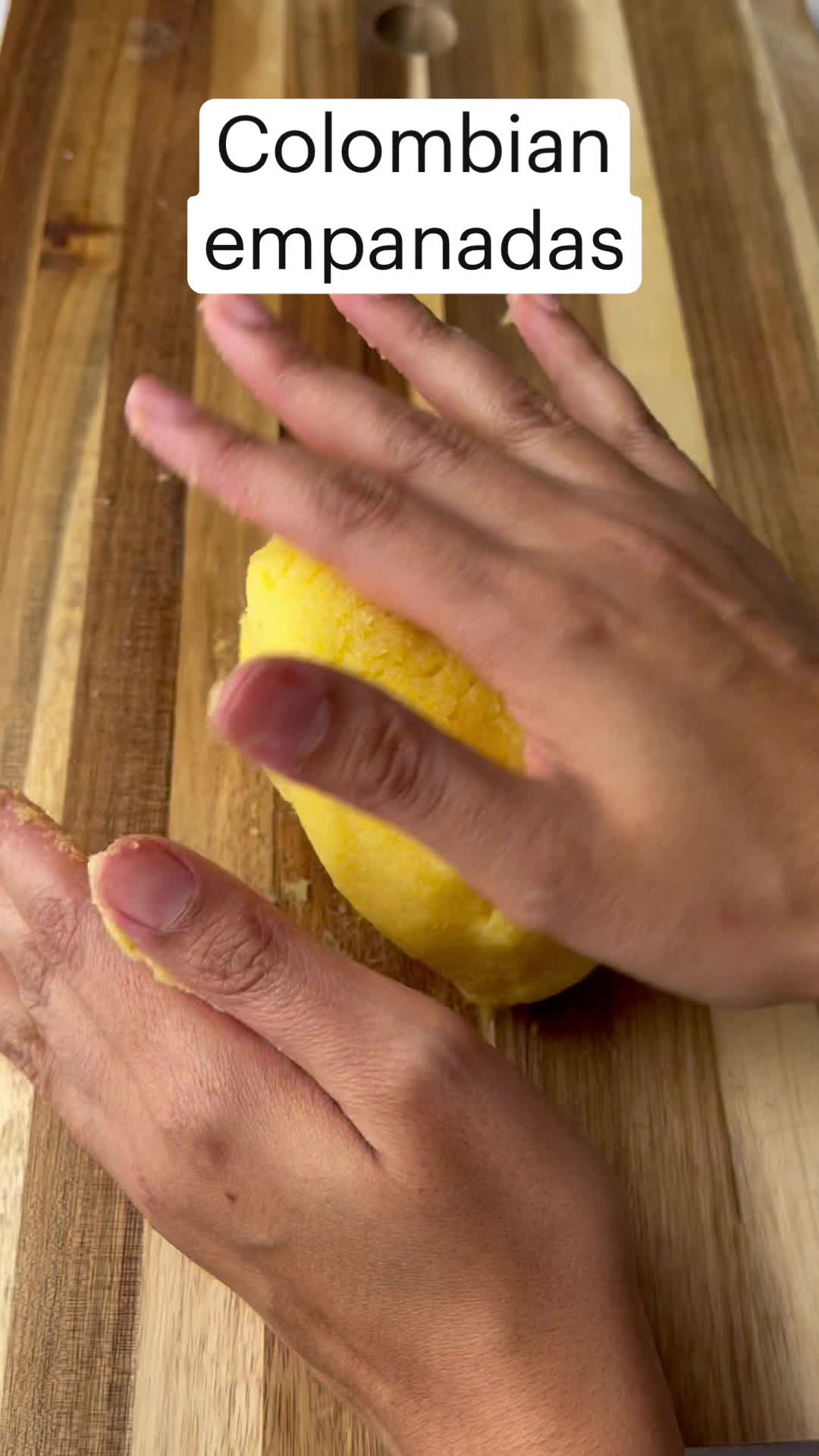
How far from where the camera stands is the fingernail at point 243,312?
2.84 ft

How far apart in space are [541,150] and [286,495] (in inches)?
32.2

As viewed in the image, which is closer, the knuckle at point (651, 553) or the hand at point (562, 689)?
the hand at point (562, 689)

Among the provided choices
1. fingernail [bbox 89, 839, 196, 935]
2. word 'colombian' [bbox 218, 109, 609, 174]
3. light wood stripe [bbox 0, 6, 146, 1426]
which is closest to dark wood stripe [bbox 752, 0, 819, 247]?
word 'colombian' [bbox 218, 109, 609, 174]

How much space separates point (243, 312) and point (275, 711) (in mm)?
385

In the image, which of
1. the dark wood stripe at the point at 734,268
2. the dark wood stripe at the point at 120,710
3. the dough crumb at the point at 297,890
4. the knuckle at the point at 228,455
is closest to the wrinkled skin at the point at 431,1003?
the knuckle at the point at 228,455

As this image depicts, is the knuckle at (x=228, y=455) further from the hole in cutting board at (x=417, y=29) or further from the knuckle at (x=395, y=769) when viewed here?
the hole in cutting board at (x=417, y=29)

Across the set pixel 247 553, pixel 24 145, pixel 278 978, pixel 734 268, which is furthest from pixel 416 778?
pixel 24 145

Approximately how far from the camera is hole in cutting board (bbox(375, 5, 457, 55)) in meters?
1.49

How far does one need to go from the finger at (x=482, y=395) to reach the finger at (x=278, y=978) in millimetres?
354

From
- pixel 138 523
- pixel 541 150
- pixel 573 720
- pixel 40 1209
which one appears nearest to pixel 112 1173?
pixel 40 1209

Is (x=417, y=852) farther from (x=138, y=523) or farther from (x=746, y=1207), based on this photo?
(x=138, y=523)

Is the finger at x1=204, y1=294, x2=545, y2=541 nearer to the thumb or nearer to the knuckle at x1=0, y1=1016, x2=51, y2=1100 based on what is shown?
the thumb

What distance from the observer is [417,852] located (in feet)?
2.75

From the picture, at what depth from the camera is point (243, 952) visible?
70 cm
